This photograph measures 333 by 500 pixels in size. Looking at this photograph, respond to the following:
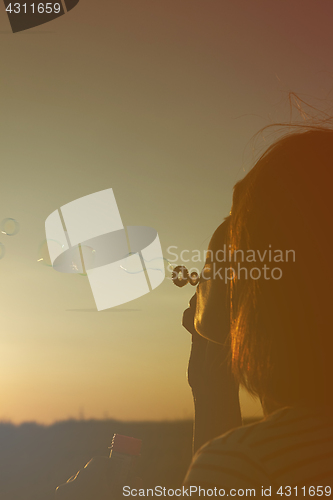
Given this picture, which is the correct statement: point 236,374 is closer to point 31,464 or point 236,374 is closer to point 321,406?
point 321,406

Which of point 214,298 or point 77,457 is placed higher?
point 214,298

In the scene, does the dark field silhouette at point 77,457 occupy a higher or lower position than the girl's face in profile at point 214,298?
lower

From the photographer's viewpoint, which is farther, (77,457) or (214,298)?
(77,457)

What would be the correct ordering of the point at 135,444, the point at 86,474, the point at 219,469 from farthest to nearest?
the point at 86,474
the point at 135,444
the point at 219,469

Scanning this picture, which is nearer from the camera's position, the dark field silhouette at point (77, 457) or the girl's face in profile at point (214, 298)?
the girl's face in profile at point (214, 298)

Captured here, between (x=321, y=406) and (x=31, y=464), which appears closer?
(x=321, y=406)

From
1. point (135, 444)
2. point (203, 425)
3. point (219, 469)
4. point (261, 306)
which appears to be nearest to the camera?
point (219, 469)

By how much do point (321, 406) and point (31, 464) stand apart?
21429 millimetres

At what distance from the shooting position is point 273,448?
1.06 ft

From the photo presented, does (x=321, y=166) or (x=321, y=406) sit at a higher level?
(x=321, y=166)

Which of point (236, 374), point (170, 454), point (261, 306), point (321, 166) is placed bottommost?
point (170, 454)

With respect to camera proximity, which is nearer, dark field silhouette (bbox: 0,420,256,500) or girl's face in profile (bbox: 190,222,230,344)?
girl's face in profile (bbox: 190,222,230,344)

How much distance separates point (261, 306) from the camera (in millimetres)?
425

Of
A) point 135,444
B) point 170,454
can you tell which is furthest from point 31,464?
point 135,444
